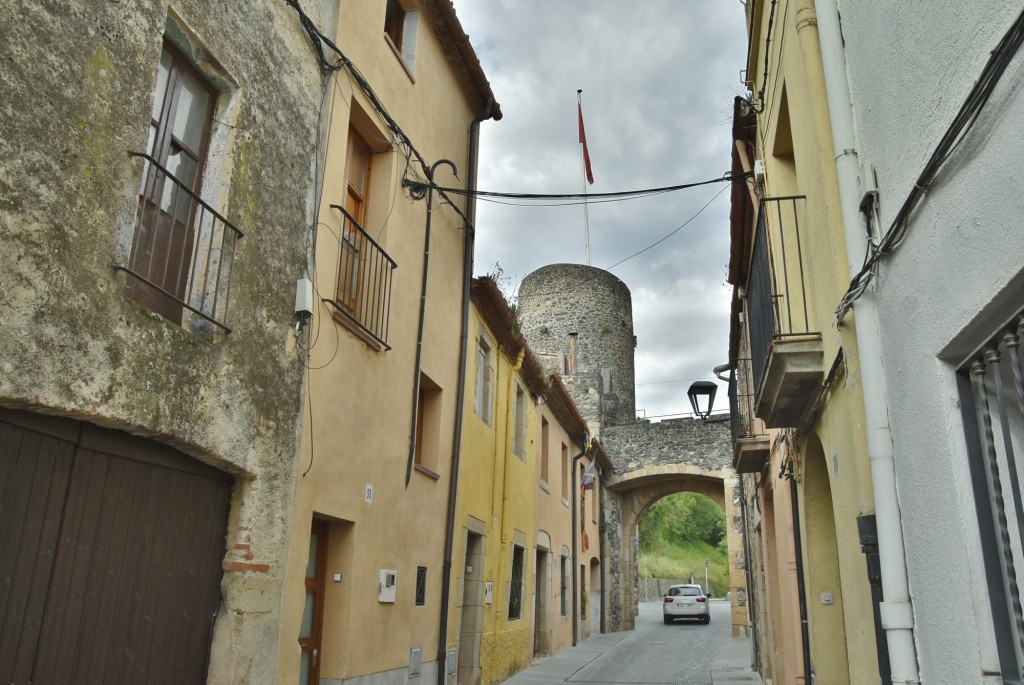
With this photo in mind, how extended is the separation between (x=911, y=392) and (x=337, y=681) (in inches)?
190

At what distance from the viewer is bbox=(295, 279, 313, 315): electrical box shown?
572 centimetres

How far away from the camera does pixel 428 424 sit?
29.1 feet

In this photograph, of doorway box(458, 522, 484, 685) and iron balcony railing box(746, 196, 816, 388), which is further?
doorway box(458, 522, 484, 685)

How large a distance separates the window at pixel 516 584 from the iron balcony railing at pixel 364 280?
683cm

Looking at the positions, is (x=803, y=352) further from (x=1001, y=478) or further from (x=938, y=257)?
(x=1001, y=478)

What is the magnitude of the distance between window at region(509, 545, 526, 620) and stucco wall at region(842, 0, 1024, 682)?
9.99 meters

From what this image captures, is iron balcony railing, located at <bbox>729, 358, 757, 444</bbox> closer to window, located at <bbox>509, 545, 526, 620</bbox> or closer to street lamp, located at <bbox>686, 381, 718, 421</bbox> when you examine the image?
street lamp, located at <bbox>686, 381, 718, 421</bbox>

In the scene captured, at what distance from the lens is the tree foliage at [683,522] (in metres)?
60.2

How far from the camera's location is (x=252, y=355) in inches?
203

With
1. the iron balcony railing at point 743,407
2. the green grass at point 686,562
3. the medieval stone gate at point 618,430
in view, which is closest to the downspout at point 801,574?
the iron balcony railing at point 743,407

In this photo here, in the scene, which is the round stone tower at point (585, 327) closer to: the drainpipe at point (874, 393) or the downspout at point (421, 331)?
the downspout at point (421, 331)

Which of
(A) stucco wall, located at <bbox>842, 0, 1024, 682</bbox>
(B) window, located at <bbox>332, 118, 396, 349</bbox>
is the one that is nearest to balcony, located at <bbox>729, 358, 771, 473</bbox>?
(B) window, located at <bbox>332, 118, 396, 349</bbox>

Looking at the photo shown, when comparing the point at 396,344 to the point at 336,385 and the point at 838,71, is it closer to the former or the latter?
the point at 336,385

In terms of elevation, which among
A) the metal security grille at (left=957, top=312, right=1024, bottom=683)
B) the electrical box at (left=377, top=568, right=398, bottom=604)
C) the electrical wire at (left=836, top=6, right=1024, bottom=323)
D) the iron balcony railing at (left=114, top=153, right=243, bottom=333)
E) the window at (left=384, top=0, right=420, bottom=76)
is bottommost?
the electrical box at (left=377, top=568, right=398, bottom=604)
